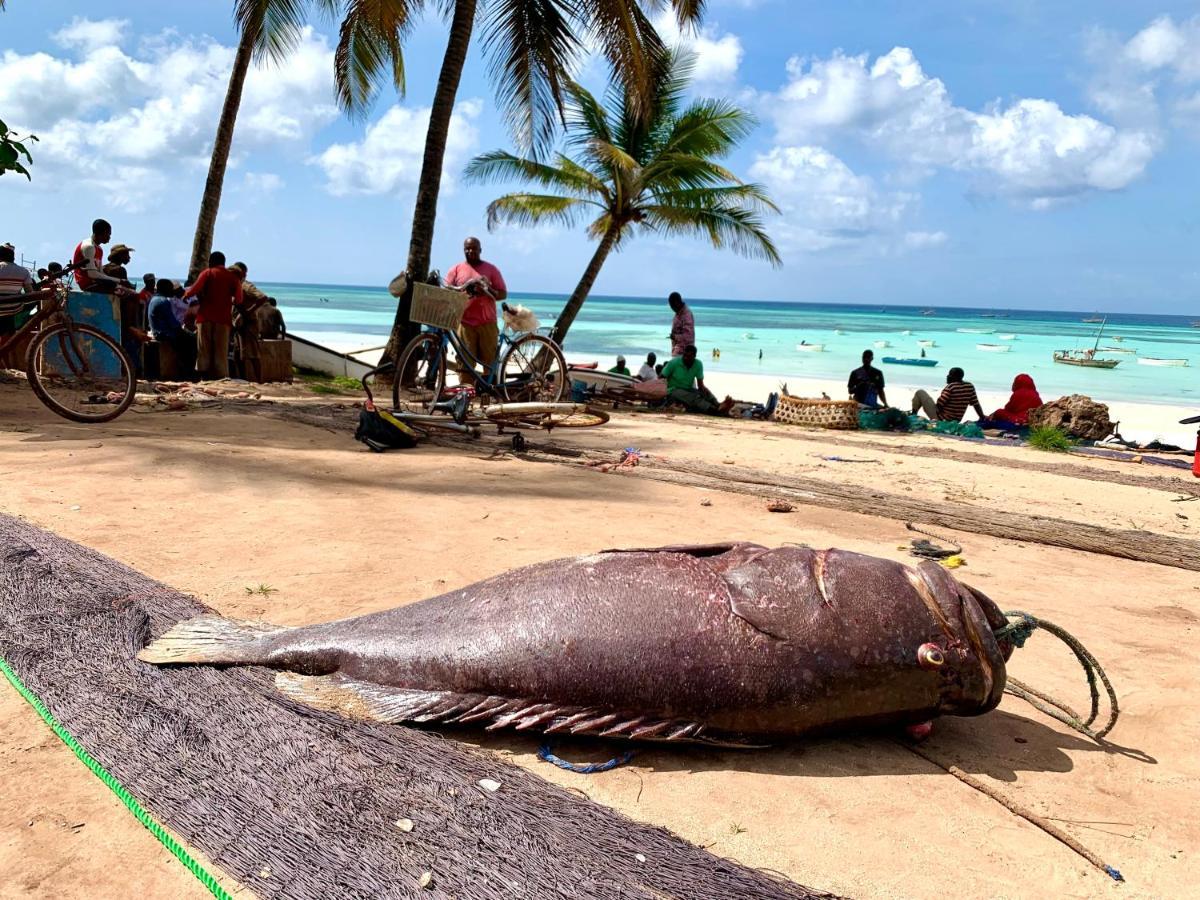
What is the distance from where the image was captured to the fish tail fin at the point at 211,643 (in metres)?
2.99

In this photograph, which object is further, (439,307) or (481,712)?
(439,307)

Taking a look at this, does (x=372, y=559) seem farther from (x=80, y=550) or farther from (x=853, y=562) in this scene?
(x=853, y=562)

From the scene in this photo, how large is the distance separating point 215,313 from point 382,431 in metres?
5.14

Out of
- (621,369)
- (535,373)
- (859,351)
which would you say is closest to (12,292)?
(535,373)

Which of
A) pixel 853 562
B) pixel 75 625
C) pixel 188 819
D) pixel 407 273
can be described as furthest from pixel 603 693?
pixel 407 273

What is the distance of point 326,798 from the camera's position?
7.68 ft

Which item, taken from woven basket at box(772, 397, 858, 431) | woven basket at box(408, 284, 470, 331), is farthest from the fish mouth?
woven basket at box(772, 397, 858, 431)

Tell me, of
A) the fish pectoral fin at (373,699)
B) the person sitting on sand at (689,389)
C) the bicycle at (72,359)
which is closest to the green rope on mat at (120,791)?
the fish pectoral fin at (373,699)

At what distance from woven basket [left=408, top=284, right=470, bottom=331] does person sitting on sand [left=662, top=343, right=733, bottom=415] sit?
208 inches

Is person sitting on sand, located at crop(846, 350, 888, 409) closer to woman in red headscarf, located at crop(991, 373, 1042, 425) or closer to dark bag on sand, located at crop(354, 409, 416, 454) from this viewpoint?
woman in red headscarf, located at crop(991, 373, 1042, 425)

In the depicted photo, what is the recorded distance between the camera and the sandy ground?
225cm

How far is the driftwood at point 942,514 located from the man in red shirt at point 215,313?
6.60m

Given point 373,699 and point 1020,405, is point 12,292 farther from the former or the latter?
point 1020,405

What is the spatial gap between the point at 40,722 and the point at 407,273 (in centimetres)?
1065
